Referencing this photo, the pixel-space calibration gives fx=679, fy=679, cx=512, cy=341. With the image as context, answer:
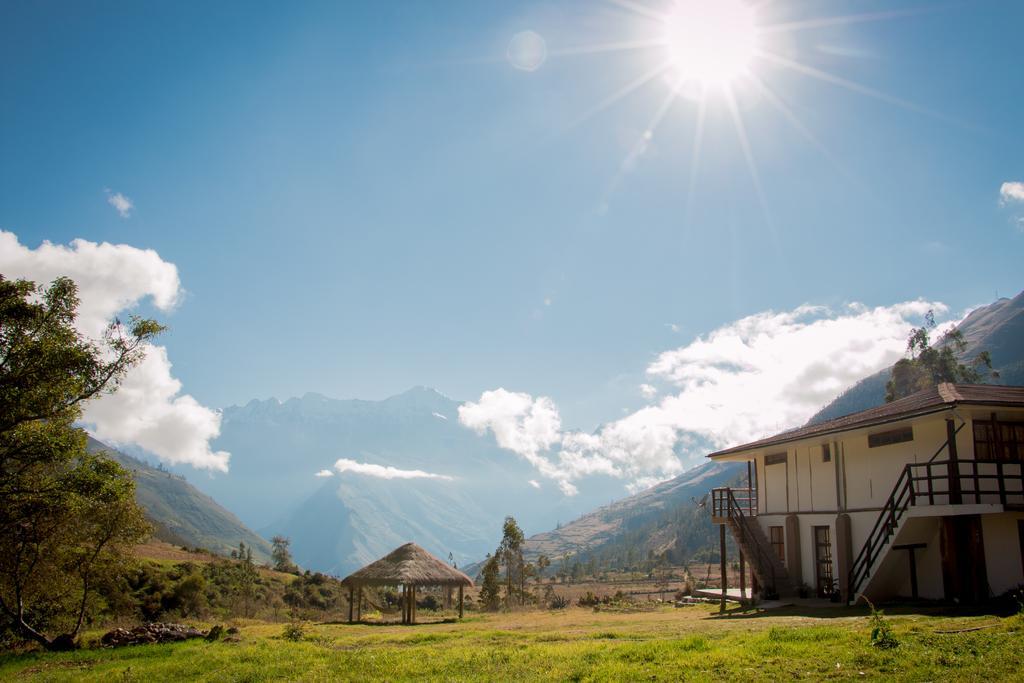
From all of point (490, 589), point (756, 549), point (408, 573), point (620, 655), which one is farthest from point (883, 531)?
point (490, 589)

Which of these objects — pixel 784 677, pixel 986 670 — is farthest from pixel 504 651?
pixel 986 670

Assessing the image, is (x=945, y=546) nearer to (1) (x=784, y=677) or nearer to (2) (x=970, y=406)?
(2) (x=970, y=406)

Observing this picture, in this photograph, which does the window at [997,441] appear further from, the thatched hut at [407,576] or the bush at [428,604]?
the bush at [428,604]

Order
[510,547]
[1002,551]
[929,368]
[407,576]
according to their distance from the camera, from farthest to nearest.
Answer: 1. [929,368]
2. [510,547]
3. [407,576]
4. [1002,551]

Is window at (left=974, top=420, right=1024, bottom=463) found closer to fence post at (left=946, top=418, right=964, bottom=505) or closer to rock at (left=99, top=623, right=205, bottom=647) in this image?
fence post at (left=946, top=418, right=964, bottom=505)

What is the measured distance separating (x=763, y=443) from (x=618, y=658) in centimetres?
1662

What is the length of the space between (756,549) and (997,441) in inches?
380

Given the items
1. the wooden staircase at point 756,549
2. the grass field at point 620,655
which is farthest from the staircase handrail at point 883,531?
the wooden staircase at point 756,549

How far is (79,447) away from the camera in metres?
19.0

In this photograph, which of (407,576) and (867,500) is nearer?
(867,500)

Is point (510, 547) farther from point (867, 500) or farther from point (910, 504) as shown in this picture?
point (910, 504)

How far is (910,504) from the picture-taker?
62.6 ft

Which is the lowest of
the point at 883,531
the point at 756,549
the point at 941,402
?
the point at 756,549

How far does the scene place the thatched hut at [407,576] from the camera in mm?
33125
